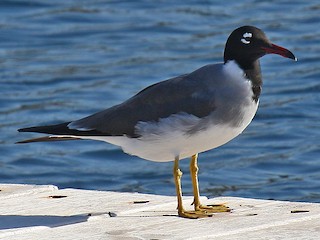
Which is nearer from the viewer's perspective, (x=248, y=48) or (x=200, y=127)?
(x=200, y=127)

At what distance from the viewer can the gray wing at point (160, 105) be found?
23.8ft

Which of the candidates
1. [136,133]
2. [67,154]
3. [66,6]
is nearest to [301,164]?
[67,154]

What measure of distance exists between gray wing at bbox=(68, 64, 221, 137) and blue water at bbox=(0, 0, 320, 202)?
478 centimetres

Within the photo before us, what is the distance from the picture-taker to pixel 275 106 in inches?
613

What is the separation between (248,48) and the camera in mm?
7438

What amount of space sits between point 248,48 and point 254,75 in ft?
0.61

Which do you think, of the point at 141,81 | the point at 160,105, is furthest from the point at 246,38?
the point at 141,81

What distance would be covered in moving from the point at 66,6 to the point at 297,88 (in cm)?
569

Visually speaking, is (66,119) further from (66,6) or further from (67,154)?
(66,6)

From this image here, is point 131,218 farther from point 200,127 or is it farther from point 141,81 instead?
point 141,81

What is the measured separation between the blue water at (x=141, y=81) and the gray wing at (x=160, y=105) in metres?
4.78

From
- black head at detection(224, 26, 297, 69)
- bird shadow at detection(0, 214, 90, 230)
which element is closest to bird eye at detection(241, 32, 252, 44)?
black head at detection(224, 26, 297, 69)

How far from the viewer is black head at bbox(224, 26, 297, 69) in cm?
742

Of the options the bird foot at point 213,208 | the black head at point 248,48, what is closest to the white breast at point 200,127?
the black head at point 248,48
